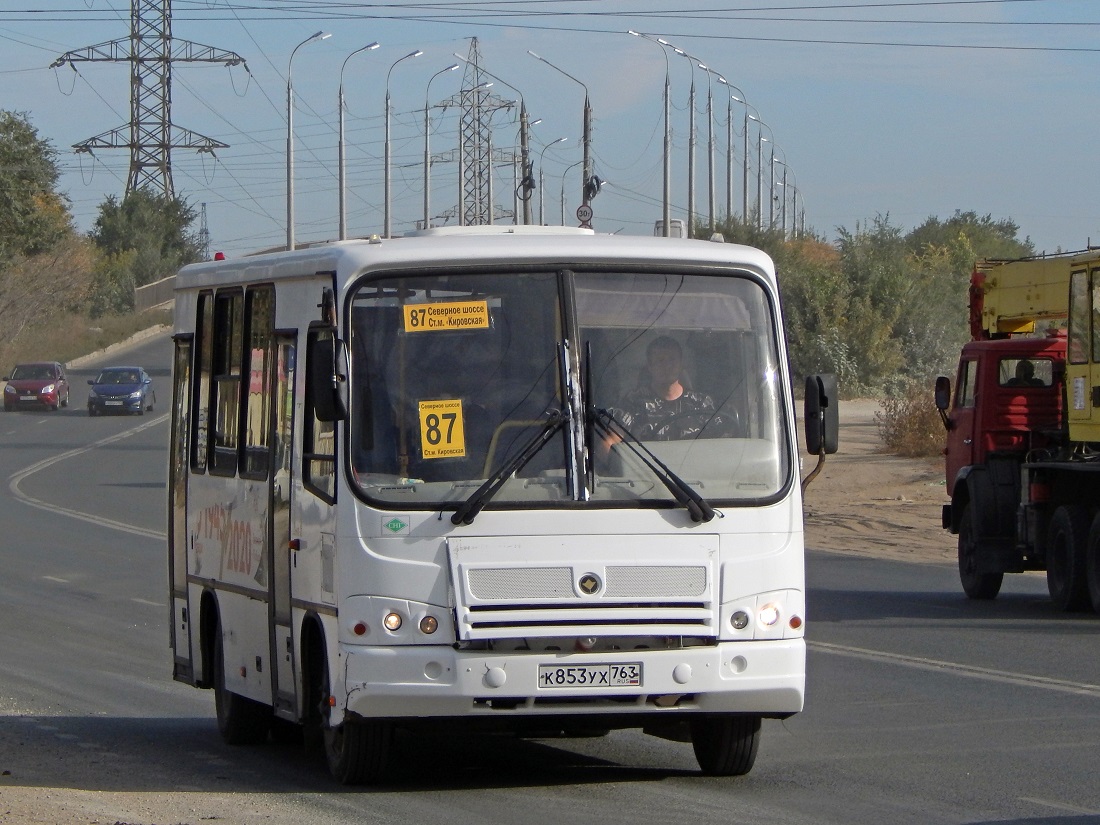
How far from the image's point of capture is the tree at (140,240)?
111 metres

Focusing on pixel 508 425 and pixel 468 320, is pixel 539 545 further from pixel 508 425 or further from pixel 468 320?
pixel 468 320

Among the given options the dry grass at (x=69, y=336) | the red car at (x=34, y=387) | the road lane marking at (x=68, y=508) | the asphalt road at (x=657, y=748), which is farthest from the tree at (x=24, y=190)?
the asphalt road at (x=657, y=748)

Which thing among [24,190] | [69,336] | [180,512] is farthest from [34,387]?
[180,512]

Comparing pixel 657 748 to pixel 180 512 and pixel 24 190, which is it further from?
pixel 24 190

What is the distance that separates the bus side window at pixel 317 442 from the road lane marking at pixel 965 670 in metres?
5.20

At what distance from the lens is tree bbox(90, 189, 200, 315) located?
111 m

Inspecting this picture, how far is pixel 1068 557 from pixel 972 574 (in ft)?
4.96

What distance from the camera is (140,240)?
384 feet

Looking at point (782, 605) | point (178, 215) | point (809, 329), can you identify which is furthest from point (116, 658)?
point (178, 215)

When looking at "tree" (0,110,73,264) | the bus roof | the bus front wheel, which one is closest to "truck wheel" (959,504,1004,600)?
the bus roof

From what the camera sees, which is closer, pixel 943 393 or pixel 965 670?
pixel 965 670

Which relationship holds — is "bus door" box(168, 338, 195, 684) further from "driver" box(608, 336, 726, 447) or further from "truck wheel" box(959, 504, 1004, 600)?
"truck wheel" box(959, 504, 1004, 600)

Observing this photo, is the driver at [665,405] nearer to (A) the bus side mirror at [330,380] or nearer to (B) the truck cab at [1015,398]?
(A) the bus side mirror at [330,380]

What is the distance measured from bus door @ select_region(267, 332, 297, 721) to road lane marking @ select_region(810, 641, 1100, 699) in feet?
16.1
